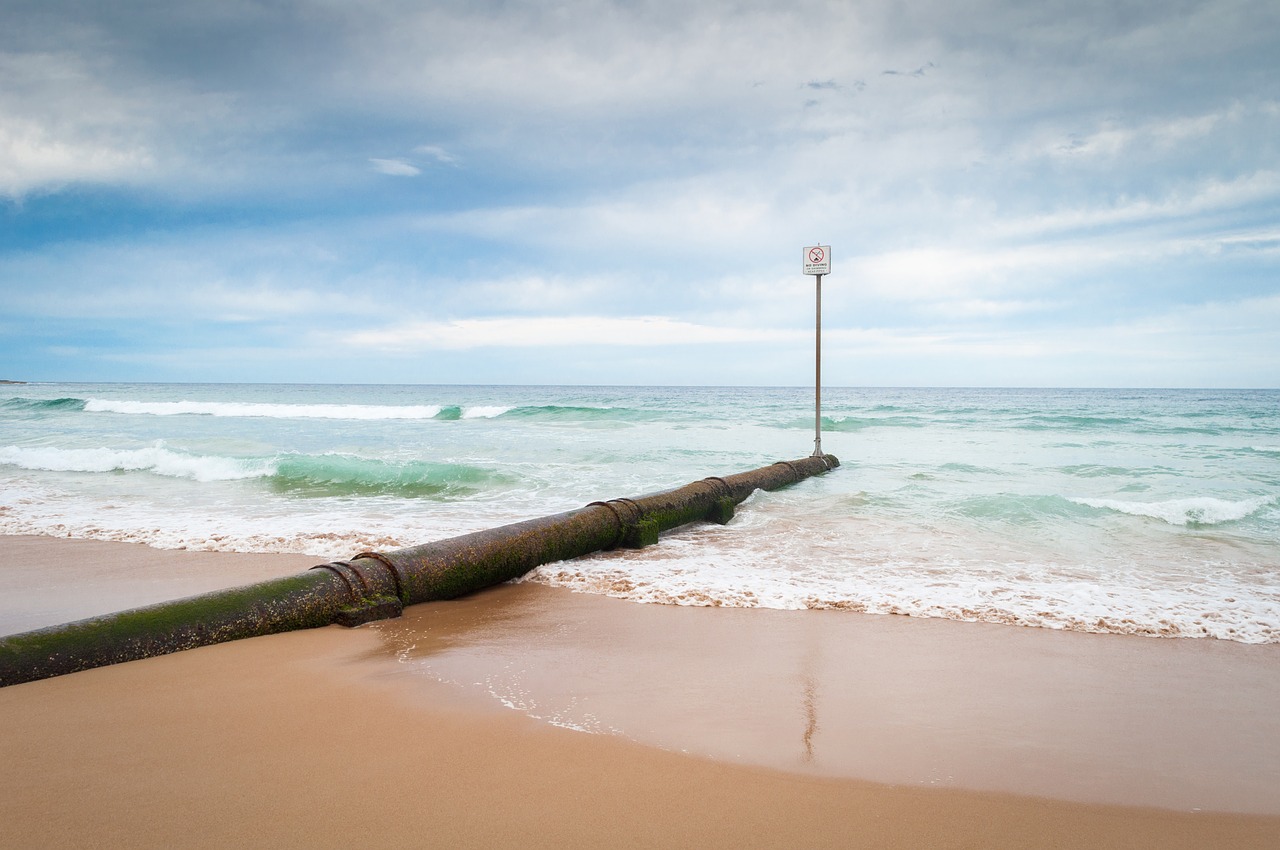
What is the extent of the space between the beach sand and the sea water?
1.00 m

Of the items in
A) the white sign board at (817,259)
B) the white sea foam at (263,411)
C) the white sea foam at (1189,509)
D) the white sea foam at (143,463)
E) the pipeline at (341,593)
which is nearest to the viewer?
the pipeline at (341,593)

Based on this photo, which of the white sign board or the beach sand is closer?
the beach sand

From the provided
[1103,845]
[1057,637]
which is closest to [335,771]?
[1103,845]

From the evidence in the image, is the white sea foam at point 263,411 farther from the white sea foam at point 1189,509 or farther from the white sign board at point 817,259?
the white sea foam at point 1189,509

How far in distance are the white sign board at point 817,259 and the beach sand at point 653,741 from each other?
839 cm

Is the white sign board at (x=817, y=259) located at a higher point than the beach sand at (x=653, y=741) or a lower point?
higher

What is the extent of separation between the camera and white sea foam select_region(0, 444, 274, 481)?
12789 millimetres

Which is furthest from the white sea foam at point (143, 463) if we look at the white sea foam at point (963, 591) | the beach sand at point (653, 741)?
the white sea foam at point (963, 591)

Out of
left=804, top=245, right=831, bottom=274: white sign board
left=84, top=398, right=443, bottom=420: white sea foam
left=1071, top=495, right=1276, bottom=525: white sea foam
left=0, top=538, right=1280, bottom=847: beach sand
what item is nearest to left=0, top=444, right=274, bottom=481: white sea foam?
left=0, top=538, right=1280, bottom=847: beach sand

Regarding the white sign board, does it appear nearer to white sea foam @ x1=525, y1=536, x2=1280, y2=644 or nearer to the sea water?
the sea water

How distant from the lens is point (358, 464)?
A: 1374cm

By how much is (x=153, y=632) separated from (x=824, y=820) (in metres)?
3.49

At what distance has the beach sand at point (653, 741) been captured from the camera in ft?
7.58

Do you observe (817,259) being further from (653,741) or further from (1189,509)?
(653,741)
